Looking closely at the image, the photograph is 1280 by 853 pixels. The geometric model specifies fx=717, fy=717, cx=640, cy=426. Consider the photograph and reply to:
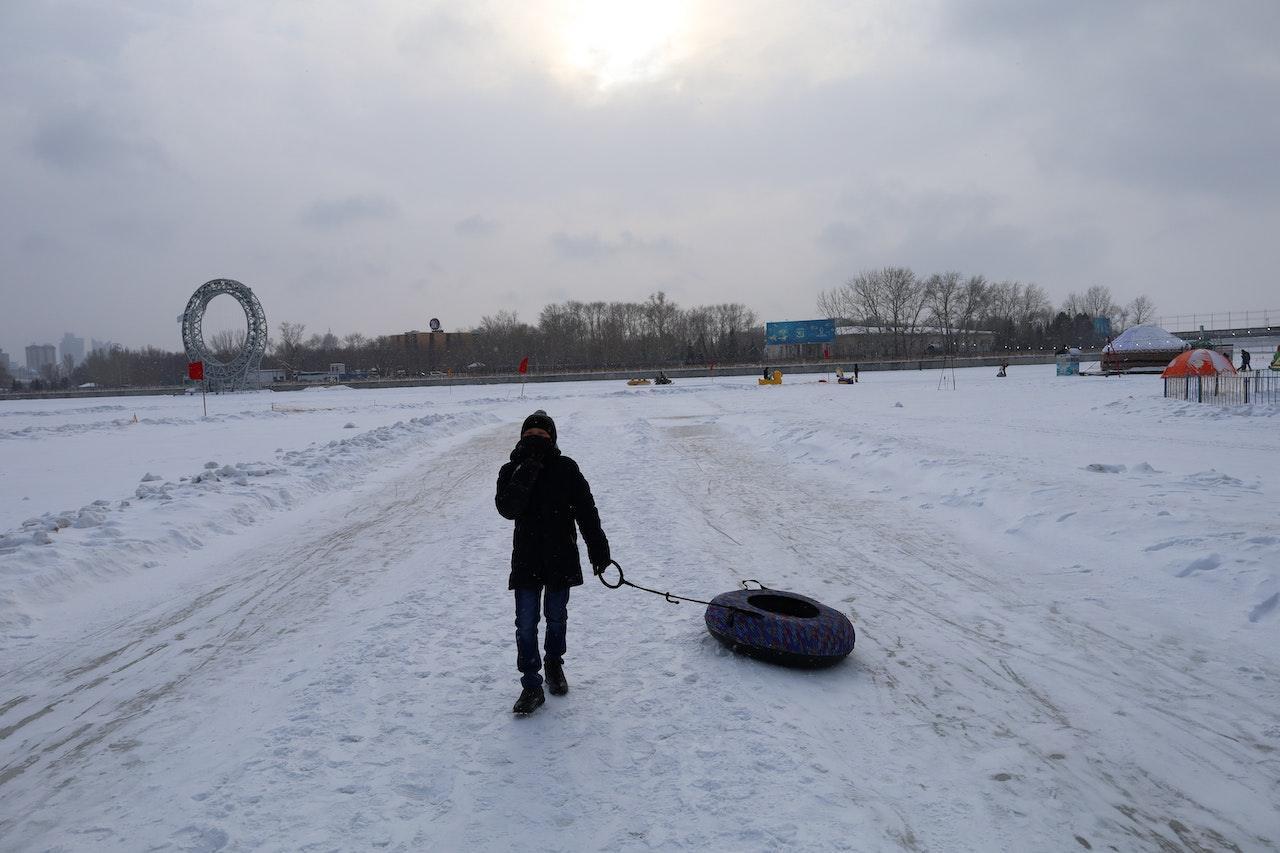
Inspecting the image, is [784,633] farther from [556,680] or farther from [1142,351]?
[1142,351]

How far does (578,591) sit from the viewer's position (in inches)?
251

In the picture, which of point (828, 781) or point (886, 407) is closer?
point (828, 781)

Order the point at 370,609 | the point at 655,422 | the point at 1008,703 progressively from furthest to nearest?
the point at 655,422
the point at 370,609
the point at 1008,703

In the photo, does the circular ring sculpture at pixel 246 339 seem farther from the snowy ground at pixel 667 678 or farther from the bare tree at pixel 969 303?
the bare tree at pixel 969 303

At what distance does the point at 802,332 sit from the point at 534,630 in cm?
10316

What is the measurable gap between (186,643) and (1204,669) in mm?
7080

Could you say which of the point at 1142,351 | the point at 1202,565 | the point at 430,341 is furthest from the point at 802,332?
the point at 1202,565

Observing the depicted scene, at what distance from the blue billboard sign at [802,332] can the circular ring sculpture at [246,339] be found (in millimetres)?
66766

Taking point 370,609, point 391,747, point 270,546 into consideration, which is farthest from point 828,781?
point 270,546

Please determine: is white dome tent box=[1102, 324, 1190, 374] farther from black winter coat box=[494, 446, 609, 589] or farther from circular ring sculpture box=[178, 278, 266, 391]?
circular ring sculpture box=[178, 278, 266, 391]

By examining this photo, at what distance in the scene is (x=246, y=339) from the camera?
64938mm

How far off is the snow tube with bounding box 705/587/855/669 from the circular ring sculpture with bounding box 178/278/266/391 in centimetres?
7062

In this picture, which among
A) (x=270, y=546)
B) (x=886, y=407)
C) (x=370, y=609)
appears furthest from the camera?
(x=886, y=407)

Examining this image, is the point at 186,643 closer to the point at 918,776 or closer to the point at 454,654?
the point at 454,654
